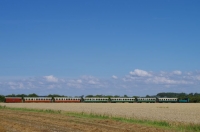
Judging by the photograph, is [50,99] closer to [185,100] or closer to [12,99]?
[12,99]

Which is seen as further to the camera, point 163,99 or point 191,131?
point 163,99

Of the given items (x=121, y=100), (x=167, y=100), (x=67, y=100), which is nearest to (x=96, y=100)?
(x=121, y=100)

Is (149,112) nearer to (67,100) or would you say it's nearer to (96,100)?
(67,100)

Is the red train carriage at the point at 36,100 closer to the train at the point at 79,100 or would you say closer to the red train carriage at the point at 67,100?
the train at the point at 79,100

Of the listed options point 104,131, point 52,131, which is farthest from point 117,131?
point 52,131

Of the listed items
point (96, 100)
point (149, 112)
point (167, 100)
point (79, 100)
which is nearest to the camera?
point (149, 112)

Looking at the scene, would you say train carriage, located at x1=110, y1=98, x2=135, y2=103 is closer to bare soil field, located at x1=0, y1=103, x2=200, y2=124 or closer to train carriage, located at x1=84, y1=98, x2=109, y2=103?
train carriage, located at x1=84, y1=98, x2=109, y2=103

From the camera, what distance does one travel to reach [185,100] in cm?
17938

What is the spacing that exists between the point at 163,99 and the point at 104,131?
148 m

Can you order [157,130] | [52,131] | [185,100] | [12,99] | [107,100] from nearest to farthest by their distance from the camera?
[52,131] → [157,130] → [12,99] → [107,100] → [185,100]

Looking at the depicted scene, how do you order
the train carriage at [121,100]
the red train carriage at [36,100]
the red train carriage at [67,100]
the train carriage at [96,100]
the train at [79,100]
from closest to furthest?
1. the red train carriage at [36,100]
2. the train at [79,100]
3. the red train carriage at [67,100]
4. the train carriage at [96,100]
5. the train carriage at [121,100]

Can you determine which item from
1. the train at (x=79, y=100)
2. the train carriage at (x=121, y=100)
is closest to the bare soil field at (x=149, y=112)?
the train at (x=79, y=100)

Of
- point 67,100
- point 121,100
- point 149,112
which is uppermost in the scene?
point 121,100

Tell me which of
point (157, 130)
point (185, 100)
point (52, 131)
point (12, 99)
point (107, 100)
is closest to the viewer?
point (52, 131)
